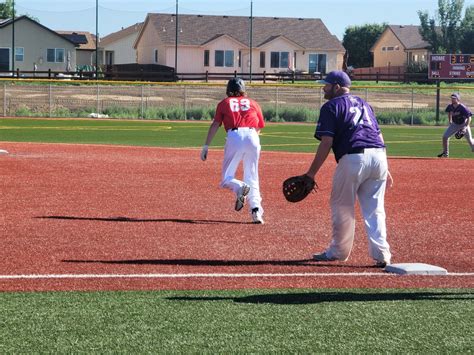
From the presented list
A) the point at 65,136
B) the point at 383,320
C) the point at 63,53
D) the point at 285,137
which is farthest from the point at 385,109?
the point at 383,320

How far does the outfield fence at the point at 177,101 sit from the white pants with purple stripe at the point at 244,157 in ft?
94.3

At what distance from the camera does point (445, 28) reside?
104 m

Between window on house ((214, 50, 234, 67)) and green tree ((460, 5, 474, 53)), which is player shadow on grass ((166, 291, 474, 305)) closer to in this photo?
window on house ((214, 50, 234, 67))

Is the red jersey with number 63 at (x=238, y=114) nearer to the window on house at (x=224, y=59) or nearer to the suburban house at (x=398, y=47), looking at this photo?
the window on house at (x=224, y=59)

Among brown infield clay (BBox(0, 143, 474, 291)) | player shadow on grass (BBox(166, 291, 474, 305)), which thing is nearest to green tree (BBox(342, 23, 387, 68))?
brown infield clay (BBox(0, 143, 474, 291))

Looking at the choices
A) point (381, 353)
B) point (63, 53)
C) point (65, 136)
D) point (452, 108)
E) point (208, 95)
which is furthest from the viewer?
point (63, 53)

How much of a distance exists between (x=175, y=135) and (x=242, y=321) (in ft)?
95.3

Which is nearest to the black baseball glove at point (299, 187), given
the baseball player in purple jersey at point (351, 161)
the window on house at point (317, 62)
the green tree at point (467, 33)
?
the baseball player in purple jersey at point (351, 161)

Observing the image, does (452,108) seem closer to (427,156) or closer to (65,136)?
(427,156)

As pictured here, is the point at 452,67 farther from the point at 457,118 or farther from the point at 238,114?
the point at 238,114

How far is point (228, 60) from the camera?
9038 centimetres

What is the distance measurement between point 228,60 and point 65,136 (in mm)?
56753

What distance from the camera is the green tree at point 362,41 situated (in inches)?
4719

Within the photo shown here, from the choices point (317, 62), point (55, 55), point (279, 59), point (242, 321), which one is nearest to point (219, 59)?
point (279, 59)
